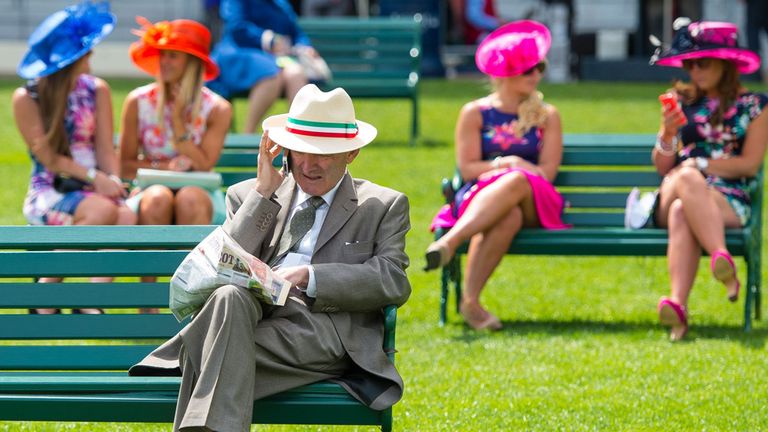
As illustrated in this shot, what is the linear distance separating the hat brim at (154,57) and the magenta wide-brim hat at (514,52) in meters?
Answer: 1.36

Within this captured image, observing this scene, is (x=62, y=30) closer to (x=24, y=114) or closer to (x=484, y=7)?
(x=24, y=114)

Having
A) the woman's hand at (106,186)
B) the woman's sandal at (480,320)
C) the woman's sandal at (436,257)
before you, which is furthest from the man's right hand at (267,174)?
the woman's sandal at (480,320)

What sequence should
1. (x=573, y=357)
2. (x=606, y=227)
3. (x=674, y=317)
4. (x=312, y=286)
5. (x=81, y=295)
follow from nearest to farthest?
(x=312, y=286)
(x=81, y=295)
(x=573, y=357)
(x=674, y=317)
(x=606, y=227)

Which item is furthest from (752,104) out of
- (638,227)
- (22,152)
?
(22,152)

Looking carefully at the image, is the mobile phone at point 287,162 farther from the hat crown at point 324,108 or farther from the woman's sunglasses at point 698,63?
the woman's sunglasses at point 698,63

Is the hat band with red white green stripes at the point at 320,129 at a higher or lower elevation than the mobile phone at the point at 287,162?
higher

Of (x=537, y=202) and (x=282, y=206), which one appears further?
(x=537, y=202)

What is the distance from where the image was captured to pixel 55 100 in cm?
686

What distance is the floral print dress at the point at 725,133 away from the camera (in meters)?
7.03

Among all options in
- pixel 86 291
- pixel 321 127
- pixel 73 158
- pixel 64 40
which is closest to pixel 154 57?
pixel 64 40

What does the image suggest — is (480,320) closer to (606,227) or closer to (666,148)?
(606,227)

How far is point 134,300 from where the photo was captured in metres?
4.88

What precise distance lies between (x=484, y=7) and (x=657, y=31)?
2554 mm

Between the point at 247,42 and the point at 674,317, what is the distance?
5469 millimetres
